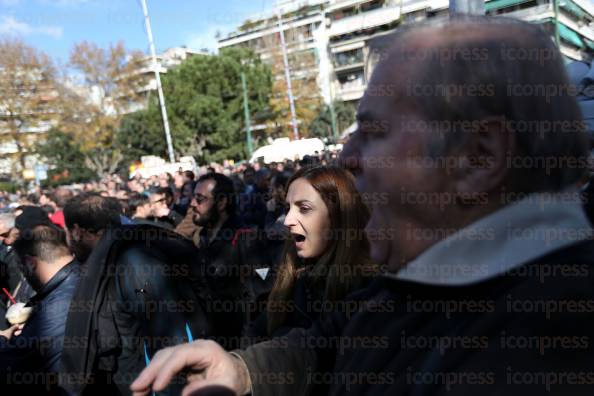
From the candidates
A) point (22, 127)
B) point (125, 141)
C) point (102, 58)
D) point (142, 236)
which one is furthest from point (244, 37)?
point (142, 236)

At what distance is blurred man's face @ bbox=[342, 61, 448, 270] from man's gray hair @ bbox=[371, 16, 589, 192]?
3 centimetres

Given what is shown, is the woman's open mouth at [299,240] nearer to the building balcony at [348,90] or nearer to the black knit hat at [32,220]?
the black knit hat at [32,220]

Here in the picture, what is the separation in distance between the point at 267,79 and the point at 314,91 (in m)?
3.59

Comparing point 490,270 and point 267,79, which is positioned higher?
point 267,79

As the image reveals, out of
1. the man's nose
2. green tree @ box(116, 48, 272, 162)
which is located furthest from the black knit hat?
green tree @ box(116, 48, 272, 162)

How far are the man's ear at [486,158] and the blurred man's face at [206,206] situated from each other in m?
3.84

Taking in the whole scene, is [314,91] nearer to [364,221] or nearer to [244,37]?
[244,37]

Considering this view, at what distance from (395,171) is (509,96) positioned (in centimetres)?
23

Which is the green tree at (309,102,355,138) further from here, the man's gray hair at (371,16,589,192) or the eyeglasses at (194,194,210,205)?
the man's gray hair at (371,16,589,192)

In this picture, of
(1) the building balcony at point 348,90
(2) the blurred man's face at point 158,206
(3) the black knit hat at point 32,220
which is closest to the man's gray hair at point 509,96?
(3) the black knit hat at point 32,220

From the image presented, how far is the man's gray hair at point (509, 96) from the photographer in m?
0.81

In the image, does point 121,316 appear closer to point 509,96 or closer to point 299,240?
point 299,240

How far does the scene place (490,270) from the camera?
2.52ft

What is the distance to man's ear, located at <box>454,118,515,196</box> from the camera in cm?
80
